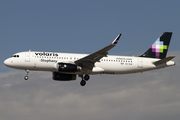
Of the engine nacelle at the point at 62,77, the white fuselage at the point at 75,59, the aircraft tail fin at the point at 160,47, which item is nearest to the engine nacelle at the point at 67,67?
the white fuselage at the point at 75,59

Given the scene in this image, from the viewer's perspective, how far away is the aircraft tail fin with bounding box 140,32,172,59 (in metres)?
56.4

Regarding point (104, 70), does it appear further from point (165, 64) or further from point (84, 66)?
point (165, 64)

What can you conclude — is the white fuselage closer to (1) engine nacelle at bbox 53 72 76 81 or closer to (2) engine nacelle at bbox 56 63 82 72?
(2) engine nacelle at bbox 56 63 82 72

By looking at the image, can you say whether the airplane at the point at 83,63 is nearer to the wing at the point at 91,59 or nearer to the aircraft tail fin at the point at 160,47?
the wing at the point at 91,59

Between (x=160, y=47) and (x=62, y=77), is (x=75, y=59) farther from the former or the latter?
(x=160, y=47)

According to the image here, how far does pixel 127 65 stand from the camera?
52688 mm

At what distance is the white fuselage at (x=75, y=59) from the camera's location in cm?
4958

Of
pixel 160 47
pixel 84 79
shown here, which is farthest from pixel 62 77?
pixel 160 47

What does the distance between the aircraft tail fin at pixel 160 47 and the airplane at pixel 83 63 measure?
19 centimetres

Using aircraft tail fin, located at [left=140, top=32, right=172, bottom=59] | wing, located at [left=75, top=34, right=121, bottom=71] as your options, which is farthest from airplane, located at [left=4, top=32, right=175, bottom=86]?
aircraft tail fin, located at [left=140, top=32, right=172, bottom=59]

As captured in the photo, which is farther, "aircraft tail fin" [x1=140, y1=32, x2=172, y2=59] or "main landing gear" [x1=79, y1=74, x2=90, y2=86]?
"aircraft tail fin" [x1=140, y1=32, x2=172, y2=59]

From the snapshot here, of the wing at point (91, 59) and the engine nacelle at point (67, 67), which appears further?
the engine nacelle at point (67, 67)

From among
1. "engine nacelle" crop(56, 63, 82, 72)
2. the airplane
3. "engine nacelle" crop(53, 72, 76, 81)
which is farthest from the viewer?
"engine nacelle" crop(53, 72, 76, 81)

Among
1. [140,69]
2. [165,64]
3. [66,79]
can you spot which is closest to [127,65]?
[140,69]
